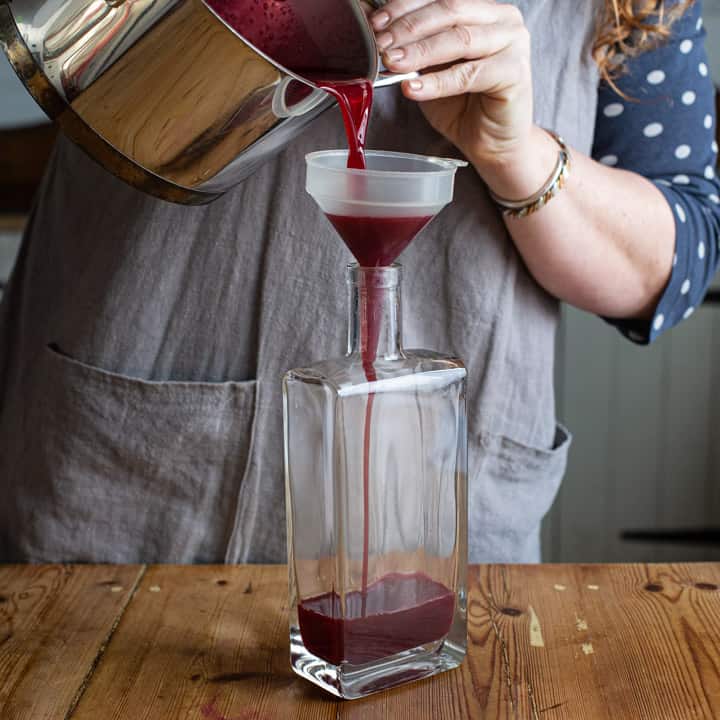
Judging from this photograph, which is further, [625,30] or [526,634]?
[625,30]

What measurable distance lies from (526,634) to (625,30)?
0.52 meters

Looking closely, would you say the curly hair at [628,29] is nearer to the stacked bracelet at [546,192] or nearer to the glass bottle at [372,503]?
the stacked bracelet at [546,192]

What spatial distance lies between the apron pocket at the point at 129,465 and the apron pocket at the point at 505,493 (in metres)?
0.22

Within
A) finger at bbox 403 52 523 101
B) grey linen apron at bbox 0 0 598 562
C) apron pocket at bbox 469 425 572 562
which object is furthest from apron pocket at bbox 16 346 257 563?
finger at bbox 403 52 523 101

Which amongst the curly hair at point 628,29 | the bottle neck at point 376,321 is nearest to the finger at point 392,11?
the bottle neck at point 376,321

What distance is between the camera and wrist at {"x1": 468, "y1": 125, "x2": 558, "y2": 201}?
0.83 m

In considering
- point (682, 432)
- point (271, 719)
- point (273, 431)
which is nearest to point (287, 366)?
point (273, 431)

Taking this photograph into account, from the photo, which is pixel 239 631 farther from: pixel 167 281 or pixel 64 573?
pixel 167 281

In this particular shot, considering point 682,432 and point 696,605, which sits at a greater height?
point 696,605

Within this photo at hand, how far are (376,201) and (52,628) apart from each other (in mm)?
385

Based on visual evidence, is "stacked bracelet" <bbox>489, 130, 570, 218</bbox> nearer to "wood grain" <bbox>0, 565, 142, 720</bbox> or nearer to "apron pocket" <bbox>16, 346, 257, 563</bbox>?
"apron pocket" <bbox>16, 346, 257, 563</bbox>

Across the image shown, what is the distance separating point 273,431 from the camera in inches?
37.0

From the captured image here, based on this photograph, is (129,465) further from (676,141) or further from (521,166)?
(676,141)

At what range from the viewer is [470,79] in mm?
714
